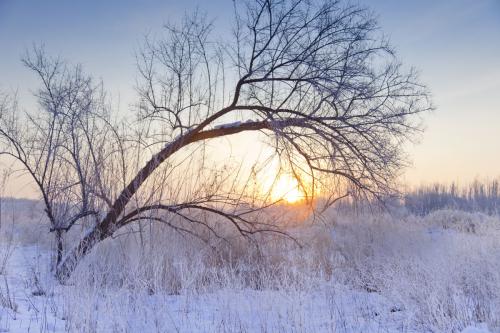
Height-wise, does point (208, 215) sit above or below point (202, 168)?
below

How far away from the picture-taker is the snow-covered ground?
5371 millimetres

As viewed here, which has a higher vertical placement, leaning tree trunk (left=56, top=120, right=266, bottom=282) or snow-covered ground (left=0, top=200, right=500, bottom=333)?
leaning tree trunk (left=56, top=120, right=266, bottom=282)

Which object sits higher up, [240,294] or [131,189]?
[131,189]

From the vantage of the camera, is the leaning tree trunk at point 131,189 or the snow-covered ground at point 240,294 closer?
the snow-covered ground at point 240,294

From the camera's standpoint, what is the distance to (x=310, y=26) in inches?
325

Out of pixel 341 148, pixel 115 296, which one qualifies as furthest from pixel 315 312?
pixel 341 148

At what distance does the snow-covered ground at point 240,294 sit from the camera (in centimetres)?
537

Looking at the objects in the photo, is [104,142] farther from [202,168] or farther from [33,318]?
[33,318]

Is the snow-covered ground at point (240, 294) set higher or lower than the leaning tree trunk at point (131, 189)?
lower

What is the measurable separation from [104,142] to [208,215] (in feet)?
8.13

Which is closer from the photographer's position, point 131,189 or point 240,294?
point 240,294

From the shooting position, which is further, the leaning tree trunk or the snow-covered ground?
the leaning tree trunk

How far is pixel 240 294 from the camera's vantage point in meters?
6.63

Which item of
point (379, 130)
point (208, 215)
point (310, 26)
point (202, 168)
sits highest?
point (310, 26)
